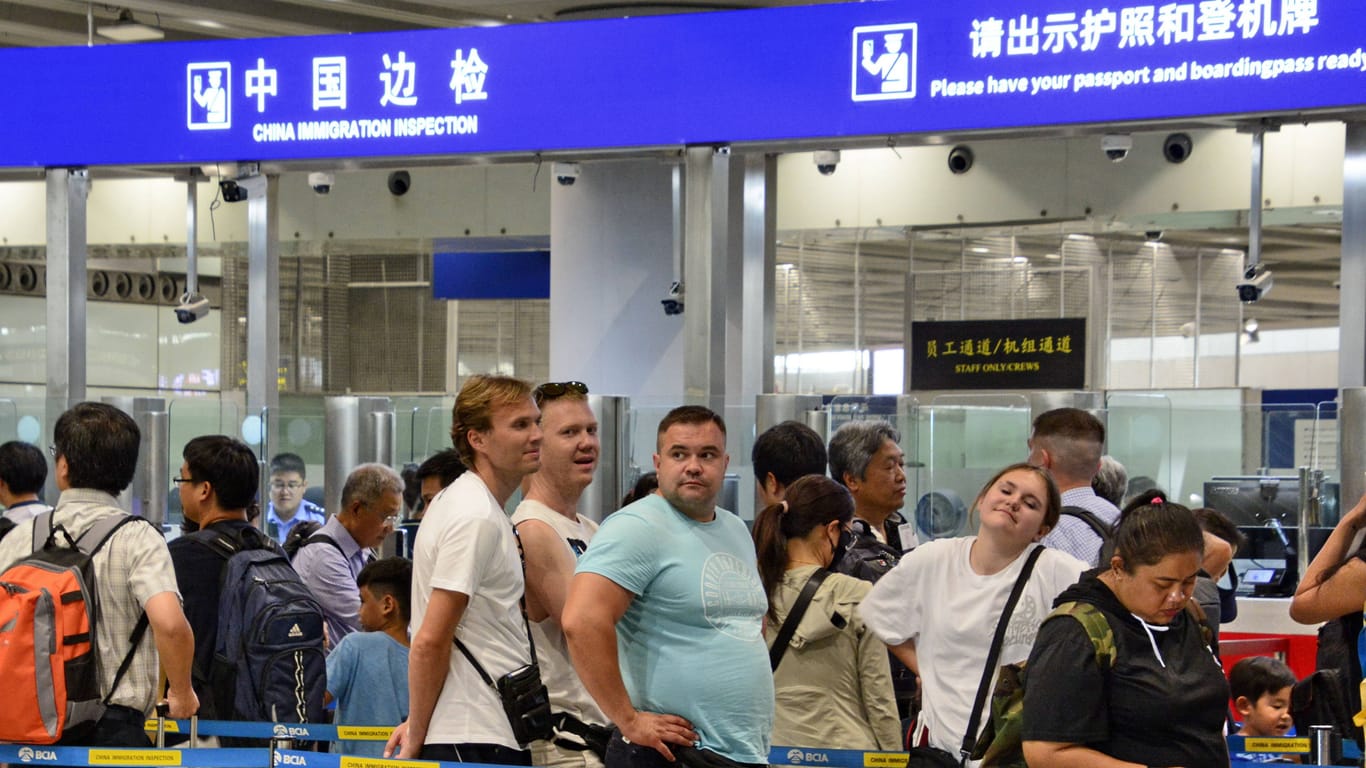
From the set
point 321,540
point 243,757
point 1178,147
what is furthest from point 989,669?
point 1178,147

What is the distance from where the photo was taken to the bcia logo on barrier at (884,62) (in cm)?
777

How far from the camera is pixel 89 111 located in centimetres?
905

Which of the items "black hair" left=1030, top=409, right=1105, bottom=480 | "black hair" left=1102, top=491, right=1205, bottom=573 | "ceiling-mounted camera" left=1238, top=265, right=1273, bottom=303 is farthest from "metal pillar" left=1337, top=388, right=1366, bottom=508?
"black hair" left=1102, top=491, right=1205, bottom=573

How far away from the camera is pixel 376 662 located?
4.75 metres

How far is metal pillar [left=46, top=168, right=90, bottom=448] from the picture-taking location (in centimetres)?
926

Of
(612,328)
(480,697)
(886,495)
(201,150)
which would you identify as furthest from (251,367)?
(480,697)

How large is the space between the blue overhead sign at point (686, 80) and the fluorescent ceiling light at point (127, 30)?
86.1 inches

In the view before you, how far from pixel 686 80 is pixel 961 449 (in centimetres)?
232

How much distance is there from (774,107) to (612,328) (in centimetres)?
289

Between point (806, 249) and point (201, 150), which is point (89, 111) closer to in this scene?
point (201, 150)

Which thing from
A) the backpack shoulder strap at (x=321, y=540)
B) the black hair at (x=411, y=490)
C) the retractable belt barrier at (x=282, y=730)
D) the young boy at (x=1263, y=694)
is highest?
the backpack shoulder strap at (x=321, y=540)

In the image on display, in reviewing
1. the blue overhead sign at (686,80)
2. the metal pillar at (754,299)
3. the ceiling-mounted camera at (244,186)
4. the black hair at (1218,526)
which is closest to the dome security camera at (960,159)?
the metal pillar at (754,299)

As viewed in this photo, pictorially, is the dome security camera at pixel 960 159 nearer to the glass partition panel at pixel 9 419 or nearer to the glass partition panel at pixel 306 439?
the glass partition panel at pixel 306 439

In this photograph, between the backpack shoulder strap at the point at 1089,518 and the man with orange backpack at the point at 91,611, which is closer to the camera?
the man with orange backpack at the point at 91,611
